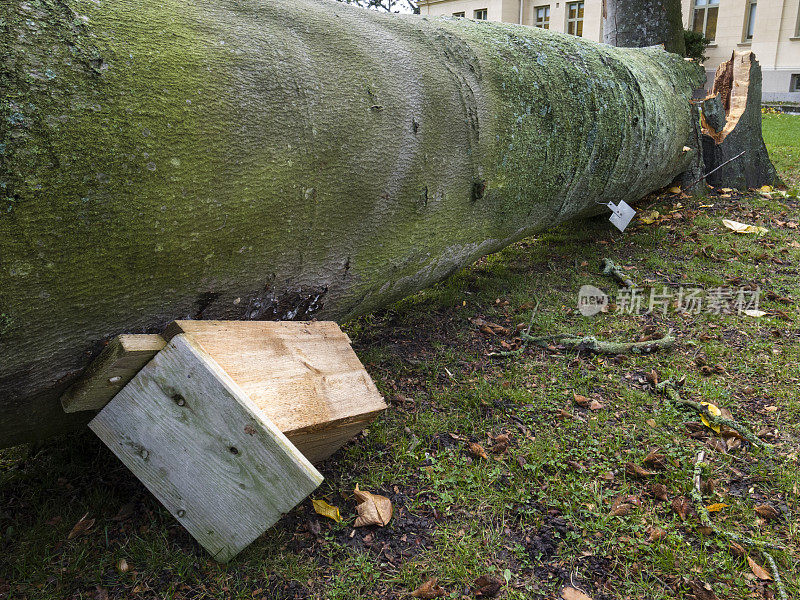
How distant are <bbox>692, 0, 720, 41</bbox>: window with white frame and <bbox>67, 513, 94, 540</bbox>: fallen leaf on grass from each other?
2674cm

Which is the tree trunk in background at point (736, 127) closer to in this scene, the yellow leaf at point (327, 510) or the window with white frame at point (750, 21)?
the yellow leaf at point (327, 510)

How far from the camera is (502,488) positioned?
6.97 ft

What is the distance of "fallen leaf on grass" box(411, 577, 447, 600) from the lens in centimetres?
171

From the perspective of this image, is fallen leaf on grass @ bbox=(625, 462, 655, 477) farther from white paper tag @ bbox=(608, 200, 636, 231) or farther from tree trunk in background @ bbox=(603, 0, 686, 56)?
tree trunk in background @ bbox=(603, 0, 686, 56)

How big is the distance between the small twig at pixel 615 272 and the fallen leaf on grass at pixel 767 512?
2.08m

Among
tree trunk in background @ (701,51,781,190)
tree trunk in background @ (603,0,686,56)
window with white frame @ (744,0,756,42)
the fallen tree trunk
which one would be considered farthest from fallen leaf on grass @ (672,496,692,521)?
window with white frame @ (744,0,756,42)

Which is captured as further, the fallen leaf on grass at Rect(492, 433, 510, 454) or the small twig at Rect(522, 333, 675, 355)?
the small twig at Rect(522, 333, 675, 355)

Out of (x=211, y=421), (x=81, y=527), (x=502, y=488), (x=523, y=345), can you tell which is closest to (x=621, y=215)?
(x=523, y=345)

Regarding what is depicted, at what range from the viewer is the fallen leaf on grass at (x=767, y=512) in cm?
198

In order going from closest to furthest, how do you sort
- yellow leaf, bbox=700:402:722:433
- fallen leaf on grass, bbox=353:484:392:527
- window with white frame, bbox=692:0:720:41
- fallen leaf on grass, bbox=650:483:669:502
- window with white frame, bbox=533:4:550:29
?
fallen leaf on grass, bbox=353:484:392:527, fallen leaf on grass, bbox=650:483:669:502, yellow leaf, bbox=700:402:722:433, window with white frame, bbox=692:0:720:41, window with white frame, bbox=533:4:550:29

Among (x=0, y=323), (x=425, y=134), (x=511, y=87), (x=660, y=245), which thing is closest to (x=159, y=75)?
(x=0, y=323)

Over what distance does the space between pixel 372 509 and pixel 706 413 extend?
161 cm

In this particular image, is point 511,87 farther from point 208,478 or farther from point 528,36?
point 208,478

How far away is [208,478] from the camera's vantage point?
1601mm
